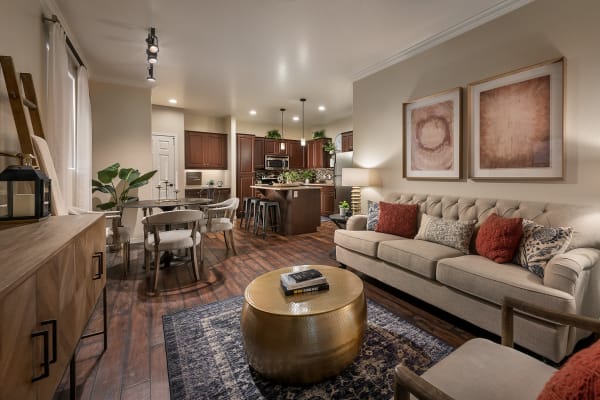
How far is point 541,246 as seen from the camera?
6.66ft

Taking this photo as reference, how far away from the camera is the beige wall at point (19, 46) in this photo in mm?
1920

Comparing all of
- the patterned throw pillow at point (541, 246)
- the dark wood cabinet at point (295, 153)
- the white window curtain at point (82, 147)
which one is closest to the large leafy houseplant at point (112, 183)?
the white window curtain at point (82, 147)

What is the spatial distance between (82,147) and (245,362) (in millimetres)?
3688

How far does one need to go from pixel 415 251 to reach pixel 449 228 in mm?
481

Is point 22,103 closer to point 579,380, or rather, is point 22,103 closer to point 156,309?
point 156,309

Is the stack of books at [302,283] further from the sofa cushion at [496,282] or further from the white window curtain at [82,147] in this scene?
the white window curtain at [82,147]

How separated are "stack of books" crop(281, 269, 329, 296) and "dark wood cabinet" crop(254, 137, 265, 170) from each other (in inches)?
258

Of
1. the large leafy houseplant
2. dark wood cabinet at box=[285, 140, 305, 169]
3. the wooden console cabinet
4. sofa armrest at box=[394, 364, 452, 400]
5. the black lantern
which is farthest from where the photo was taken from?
dark wood cabinet at box=[285, 140, 305, 169]

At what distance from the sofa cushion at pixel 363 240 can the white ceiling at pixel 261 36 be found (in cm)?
231

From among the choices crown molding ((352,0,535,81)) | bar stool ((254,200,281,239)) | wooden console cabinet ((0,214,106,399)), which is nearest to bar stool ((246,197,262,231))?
bar stool ((254,200,281,239))

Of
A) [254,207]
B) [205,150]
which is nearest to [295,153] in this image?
[205,150]

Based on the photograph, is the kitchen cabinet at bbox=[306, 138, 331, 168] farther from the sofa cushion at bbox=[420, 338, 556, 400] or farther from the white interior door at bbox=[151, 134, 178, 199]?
the sofa cushion at bbox=[420, 338, 556, 400]

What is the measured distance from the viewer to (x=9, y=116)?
6.63ft

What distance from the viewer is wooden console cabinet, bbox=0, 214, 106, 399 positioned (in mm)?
686
